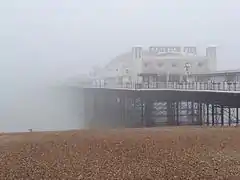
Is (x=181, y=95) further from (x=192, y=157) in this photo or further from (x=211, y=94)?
(x=192, y=157)

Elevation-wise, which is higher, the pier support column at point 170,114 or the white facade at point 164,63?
the white facade at point 164,63

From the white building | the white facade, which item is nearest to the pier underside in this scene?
the white building

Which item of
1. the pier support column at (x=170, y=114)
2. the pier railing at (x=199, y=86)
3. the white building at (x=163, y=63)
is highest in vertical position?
the white building at (x=163, y=63)

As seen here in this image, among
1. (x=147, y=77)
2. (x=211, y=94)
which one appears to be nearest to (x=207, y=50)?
(x=147, y=77)

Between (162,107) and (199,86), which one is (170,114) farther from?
(199,86)

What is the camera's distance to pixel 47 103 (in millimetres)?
114312

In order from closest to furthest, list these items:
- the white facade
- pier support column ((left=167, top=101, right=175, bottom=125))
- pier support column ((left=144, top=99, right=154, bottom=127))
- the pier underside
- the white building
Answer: the pier underside → pier support column ((left=144, top=99, right=154, bottom=127)) → pier support column ((left=167, top=101, right=175, bottom=125)) → the white building → the white facade

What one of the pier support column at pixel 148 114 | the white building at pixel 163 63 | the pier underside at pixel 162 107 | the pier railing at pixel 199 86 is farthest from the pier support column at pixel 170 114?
the white building at pixel 163 63

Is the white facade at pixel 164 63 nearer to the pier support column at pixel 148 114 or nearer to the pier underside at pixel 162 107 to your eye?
the pier underside at pixel 162 107

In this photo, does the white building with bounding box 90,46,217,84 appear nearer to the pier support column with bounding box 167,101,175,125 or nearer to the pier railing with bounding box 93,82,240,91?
the pier support column with bounding box 167,101,175,125

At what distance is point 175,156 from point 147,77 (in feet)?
216

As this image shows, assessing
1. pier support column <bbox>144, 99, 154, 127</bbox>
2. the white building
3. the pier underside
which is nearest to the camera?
the pier underside

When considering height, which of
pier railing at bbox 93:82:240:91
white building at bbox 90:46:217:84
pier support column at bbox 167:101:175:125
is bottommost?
pier support column at bbox 167:101:175:125

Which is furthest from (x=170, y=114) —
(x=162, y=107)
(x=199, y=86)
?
(x=199, y=86)
